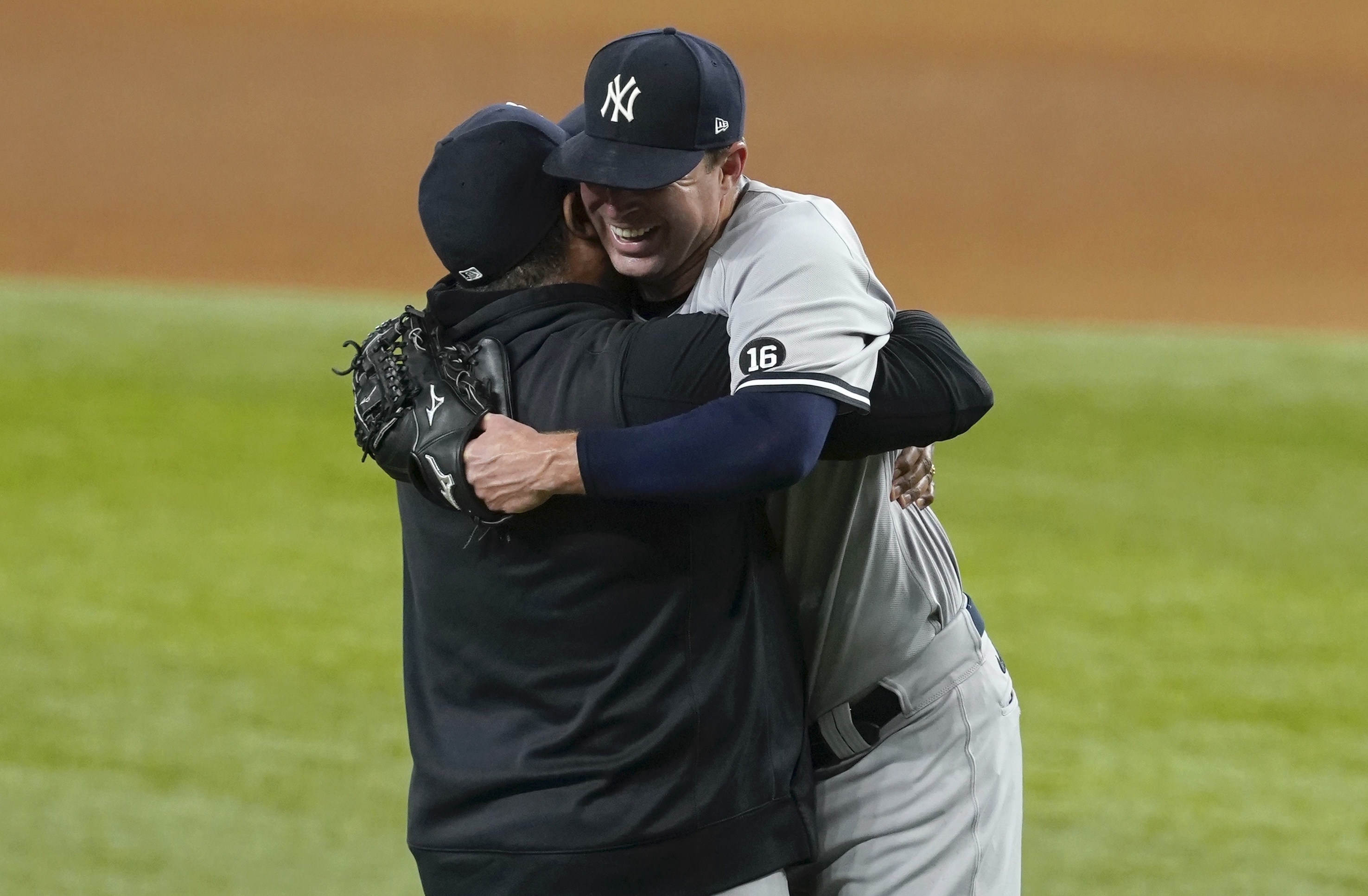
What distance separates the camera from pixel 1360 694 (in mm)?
5289

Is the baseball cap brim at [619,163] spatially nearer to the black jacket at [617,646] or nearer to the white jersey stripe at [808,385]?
the black jacket at [617,646]

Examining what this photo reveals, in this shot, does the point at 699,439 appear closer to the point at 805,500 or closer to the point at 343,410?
the point at 805,500

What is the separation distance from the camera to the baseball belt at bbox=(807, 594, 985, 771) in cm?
220

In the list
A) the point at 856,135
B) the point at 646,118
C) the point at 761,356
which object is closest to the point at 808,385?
the point at 761,356

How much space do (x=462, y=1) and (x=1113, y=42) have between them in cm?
601

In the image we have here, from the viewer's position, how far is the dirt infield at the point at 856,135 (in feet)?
40.4

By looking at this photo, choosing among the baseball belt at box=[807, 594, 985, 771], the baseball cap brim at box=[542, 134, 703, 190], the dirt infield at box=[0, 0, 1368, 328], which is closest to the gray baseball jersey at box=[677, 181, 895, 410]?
the baseball cap brim at box=[542, 134, 703, 190]

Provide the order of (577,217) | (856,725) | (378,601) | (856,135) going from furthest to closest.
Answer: (856,135), (378,601), (856,725), (577,217)

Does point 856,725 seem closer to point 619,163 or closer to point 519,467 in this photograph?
point 519,467

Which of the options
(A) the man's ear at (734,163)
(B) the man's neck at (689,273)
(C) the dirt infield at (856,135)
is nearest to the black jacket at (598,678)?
(B) the man's neck at (689,273)

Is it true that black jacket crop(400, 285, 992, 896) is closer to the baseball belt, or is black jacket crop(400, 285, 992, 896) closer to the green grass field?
the baseball belt

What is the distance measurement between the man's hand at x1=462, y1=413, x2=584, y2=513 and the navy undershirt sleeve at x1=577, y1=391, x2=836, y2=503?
0.02 metres

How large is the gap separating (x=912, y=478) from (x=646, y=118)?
0.61 metres

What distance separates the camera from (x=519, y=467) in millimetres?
1854
